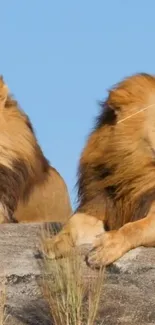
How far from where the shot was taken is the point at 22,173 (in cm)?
952

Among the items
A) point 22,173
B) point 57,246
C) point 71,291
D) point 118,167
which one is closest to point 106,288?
point 71,291

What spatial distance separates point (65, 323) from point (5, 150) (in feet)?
14.2

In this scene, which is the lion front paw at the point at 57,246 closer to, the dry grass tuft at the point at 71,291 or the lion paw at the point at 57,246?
the lion paw at the point at 57,246

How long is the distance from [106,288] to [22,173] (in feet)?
12.7

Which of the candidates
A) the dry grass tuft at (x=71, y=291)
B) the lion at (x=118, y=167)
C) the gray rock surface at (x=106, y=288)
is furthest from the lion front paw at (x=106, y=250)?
the lion at (x=118, y=167)

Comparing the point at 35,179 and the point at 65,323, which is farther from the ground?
the point at 65,323

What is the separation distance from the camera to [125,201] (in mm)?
6879

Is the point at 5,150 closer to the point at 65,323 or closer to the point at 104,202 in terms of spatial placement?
the point at 104,202

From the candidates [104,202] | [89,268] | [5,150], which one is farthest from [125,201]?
[5,150]

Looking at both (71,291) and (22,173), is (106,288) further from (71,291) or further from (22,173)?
(22,173)

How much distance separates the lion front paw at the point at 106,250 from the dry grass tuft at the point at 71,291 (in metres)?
0.19

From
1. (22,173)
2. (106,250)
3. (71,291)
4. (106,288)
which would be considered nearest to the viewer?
Result: (71,291)

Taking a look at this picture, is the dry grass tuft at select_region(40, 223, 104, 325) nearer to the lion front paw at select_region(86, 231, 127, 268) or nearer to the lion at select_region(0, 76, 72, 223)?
the lion front paw at select_region(86, 231, 127, 268)

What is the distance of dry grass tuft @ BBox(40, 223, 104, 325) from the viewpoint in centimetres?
523
